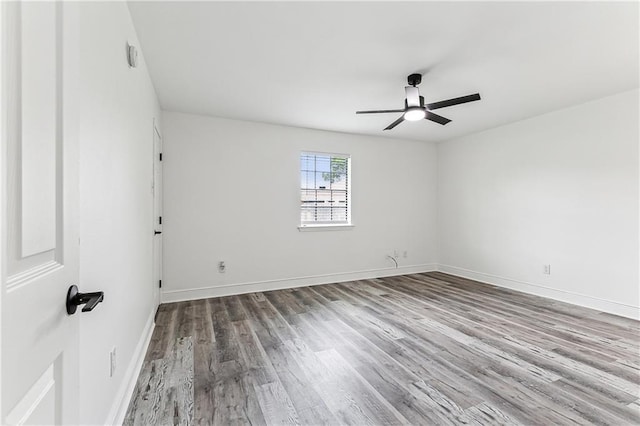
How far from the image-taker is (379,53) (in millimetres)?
2410

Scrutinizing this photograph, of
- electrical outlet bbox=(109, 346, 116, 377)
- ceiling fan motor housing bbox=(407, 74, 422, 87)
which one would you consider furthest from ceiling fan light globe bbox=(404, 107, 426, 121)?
electrical outlet bbox=(109, 346, 116, 377)

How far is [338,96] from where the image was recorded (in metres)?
3.31

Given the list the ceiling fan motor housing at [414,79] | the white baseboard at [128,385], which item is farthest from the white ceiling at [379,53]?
the white baseboard at [128,385]

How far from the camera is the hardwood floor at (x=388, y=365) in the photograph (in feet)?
5.57

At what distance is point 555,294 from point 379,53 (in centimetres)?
385

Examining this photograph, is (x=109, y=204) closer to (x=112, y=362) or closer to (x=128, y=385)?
(x=112, y=362)

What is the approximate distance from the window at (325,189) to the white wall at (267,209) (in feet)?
0.45

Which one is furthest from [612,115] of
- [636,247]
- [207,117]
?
[207,117]

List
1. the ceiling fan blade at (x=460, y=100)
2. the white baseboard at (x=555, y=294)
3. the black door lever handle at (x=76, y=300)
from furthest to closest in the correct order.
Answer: the white baseboard at (x=555, y=294), the ceiling fan blade at (x=460, y=100), the black door lever handle at (x=76, y=300)

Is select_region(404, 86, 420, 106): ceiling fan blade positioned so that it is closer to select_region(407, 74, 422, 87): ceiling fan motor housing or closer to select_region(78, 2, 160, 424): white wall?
select_region(407, 74, 422, 87): ceiling fan motor housing

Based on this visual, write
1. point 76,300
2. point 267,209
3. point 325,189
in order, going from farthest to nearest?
point 325,189 < point 267,209 < point 76,300

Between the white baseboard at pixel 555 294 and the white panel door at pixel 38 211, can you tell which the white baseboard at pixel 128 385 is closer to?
the white panel door at pixel 38 211

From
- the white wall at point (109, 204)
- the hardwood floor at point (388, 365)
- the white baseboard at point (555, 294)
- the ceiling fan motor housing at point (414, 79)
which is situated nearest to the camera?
the white wall at point (109, 204)

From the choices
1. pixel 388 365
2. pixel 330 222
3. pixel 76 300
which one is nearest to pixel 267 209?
pixel 330 222
